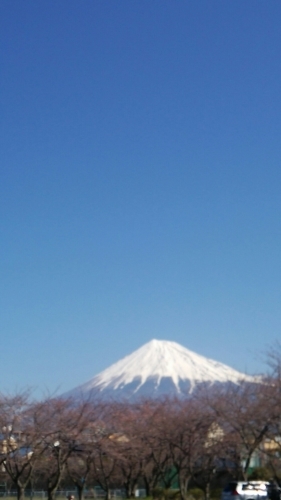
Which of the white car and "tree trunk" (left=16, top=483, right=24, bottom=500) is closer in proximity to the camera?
"tree trunk" (left=16, top=483, right=24, bottom=500)

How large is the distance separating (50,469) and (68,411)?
6466mm

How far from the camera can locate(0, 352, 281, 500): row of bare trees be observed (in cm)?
3089

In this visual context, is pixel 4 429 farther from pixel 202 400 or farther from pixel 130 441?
pixel 202 400

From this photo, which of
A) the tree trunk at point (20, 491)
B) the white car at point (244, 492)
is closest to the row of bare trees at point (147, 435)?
the tree trunk at point (20, 491)

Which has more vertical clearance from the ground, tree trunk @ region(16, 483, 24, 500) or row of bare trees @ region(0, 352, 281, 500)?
row of bare trees @ region(0, 352, 281, 500)

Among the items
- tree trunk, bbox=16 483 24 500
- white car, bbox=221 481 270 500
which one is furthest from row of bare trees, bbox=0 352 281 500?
white car, bbox=221 481 270 500

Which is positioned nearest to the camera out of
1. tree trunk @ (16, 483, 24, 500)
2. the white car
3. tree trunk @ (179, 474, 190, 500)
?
tree trunk @ (16, 483, 24, 500)

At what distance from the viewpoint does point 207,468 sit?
3844cm

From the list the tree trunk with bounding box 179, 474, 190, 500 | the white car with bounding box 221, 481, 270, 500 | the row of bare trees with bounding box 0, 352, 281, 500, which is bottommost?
the white car with bounding box 221, 481, 270, 500

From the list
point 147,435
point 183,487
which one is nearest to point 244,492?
point 183,487

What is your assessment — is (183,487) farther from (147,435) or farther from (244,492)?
(244,492)

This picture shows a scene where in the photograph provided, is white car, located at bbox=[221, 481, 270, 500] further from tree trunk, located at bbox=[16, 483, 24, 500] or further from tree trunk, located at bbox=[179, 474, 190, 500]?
tree trunk, located at bbox=[16, 483, 24, 500]

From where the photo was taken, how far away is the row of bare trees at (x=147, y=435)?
30891mm

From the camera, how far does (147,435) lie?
126ft
